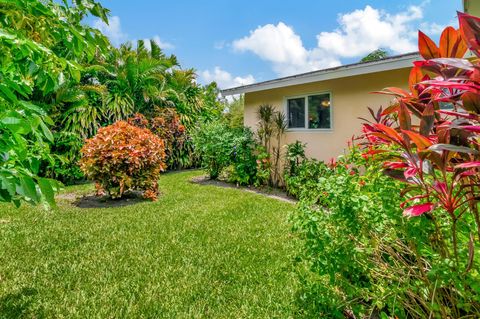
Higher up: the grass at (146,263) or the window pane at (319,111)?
the window pane at (319,111)

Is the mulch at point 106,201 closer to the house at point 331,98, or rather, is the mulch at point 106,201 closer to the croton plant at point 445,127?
the house at point 331,98

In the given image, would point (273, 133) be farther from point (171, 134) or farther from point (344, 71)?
point (171, 134)

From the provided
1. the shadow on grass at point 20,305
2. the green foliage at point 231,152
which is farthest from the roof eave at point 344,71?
the shadow on grass at point 20,305

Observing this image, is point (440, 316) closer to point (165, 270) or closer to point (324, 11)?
point (165, 270)

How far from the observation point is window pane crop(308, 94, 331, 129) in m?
7.81

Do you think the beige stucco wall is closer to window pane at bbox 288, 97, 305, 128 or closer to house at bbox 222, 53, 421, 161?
house at bbox 222, 53, 421, 161

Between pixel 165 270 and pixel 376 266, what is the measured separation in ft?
7.91

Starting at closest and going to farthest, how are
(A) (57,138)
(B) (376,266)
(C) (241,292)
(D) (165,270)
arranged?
1. (B) (376,266)
2. (C) (241,292)
3. (D) (165,270)
4. (A) (57,138)

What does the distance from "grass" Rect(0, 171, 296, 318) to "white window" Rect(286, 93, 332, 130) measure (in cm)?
331


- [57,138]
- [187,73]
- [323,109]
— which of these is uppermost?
[187,73]

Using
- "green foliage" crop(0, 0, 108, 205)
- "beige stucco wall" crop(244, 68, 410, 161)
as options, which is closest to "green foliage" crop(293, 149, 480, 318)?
"green foliage" crop(0, 0, 108, 205)

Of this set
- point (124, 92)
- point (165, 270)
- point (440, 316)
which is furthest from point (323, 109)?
point (124, 92)

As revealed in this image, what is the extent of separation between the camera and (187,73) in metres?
13.7

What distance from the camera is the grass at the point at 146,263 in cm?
264
